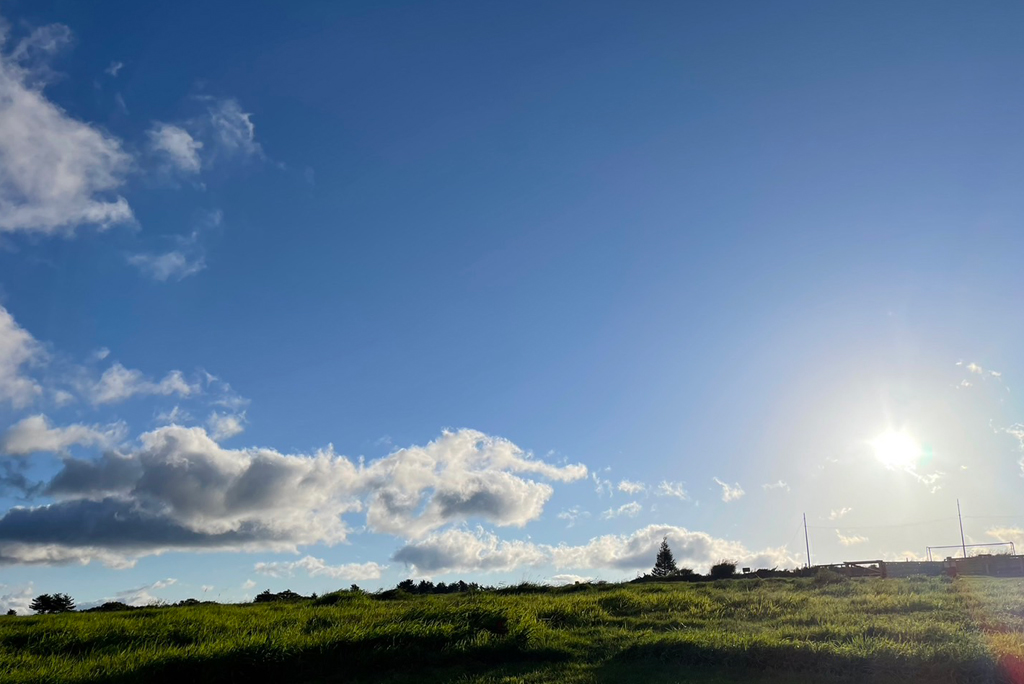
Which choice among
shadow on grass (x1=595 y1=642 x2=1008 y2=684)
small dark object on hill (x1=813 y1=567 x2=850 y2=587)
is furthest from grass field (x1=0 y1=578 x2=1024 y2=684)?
small dark object on hill (x1=813 y1=567 x2=850 y2=587)

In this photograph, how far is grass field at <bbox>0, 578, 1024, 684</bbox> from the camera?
1198cm

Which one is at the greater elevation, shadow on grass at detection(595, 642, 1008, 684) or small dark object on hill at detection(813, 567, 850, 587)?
shadow on grass at detection(595, 642, 1008, 684)

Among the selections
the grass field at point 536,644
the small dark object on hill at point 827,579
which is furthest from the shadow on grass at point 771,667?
the small dark object on hill at point 827,579

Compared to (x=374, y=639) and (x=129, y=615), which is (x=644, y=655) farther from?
(x=129, y=615)

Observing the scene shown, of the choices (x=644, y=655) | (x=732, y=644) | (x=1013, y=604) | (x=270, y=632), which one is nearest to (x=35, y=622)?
(x=270, y=632)

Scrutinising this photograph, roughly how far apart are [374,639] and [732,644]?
23.0ft

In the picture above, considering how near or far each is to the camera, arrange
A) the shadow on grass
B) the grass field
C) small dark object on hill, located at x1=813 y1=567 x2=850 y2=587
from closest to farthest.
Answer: the shadow on grass
the grass field
small dark object on hill, located at x1=813 y1=567 x2=850 y2=587

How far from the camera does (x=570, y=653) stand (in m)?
14.4

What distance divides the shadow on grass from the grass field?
0.03 m

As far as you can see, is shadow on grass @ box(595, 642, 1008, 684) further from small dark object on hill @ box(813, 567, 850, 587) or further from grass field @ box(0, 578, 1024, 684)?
small dark object on hill @ box(813, 567, 850, 587)

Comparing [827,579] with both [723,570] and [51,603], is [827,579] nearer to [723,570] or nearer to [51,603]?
[723,570]

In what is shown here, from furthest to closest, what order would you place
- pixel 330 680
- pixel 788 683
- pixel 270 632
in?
pixel 270 632 < pixel 330 680 < pixel 788 683

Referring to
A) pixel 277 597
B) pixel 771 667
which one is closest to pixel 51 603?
→ pixel 277 597

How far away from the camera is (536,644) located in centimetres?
1479
